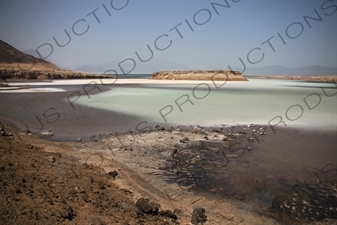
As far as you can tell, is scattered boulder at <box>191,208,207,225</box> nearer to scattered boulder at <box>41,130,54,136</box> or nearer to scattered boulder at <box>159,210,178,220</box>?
scattered boulder at <box>159,210,178,220</box>

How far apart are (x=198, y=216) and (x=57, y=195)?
6.23 feet

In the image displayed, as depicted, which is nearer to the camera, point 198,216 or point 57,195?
point 57,195

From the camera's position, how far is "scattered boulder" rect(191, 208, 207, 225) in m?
3.40

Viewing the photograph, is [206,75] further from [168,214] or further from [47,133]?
[168,214]

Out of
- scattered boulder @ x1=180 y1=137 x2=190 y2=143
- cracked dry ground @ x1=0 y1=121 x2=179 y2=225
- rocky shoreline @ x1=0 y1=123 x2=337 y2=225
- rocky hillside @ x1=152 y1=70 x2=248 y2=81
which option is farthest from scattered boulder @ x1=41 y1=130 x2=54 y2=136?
rocky hillside @ x1=152 y1=70 x2=248 y2=81

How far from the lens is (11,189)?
9.77ft

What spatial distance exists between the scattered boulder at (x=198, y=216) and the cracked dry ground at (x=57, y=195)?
29cm

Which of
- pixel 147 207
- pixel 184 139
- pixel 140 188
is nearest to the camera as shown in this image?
pixel 147 207

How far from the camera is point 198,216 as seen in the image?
11.3 ft

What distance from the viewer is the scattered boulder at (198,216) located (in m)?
3.40

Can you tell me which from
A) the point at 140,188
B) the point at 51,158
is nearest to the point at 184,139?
the point at 140,188

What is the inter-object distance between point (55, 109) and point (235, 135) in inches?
364

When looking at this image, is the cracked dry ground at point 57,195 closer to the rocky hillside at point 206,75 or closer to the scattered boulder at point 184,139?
the scattered boulder at point 184,139

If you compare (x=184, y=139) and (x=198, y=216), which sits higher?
(x=198, y=216)
